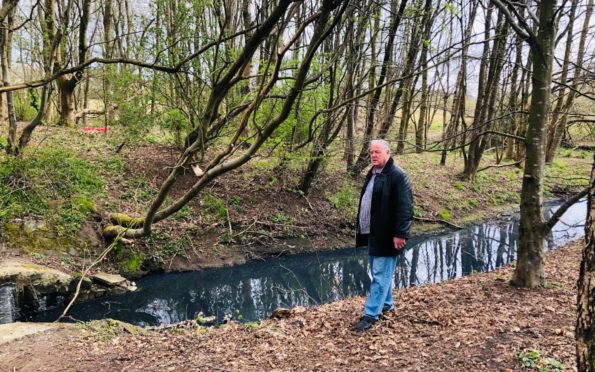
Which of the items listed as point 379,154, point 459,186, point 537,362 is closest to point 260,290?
point 379,154

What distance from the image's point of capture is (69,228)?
32.3ft

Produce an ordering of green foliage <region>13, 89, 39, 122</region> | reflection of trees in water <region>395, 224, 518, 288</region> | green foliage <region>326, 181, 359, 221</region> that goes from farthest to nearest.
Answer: green foliage <region>13, 89, 39, 122</region> < green foliage <region>326, 181, 359, 221</region> < reflection of trees in water <region>395, 224, 518, 288</region>

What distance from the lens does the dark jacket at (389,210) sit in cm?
450

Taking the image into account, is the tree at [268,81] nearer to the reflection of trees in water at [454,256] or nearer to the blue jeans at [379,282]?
the blue jeans at [379,282]

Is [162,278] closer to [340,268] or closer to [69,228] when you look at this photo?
[69,228]

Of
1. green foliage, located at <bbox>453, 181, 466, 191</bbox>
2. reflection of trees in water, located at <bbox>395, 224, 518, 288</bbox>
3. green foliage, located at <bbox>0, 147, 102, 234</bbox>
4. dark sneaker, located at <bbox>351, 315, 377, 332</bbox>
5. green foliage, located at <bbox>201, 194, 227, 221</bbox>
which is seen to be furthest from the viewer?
green foliage, located at <bbox>453, 181, 466, 191</bbox>

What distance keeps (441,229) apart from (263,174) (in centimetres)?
651

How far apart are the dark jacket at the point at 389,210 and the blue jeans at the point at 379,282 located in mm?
97

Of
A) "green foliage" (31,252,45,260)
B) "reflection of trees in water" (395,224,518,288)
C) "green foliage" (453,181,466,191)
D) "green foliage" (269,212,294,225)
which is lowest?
"reflection of trees in water" (395,224,518,288)

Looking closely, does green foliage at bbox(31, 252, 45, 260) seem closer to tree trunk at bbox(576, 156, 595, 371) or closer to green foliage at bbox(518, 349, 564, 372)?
→ green foliage at bbox(518, 349, 564, 372)

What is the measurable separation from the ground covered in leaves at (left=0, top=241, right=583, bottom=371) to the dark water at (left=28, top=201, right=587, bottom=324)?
2749 millimetres

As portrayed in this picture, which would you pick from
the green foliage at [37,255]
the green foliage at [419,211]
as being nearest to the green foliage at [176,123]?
the green foliage at [37,255]

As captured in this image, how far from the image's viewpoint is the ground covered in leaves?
12.1ft

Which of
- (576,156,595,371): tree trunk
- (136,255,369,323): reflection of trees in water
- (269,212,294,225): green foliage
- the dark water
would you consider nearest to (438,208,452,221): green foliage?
the dark water
